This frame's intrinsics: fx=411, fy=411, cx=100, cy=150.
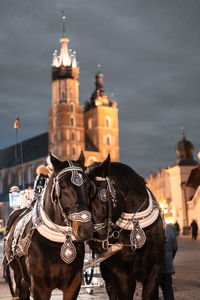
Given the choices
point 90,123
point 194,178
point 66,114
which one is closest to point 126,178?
point 194,178

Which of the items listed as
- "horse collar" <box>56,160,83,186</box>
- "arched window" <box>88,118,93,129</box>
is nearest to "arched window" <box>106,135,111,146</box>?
"arched window" <box>88,118,93,129</box>

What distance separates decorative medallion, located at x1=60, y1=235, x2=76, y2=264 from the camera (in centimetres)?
366

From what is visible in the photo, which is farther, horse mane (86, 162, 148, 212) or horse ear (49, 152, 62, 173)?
horse mane (86, 162, 148, 212)

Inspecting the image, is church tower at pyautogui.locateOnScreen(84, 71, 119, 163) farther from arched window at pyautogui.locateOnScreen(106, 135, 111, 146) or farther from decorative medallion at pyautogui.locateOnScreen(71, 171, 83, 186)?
decorative medallion at pyautogui.locateOnScreen(71, 171, 83, 186)

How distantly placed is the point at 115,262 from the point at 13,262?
162 cm

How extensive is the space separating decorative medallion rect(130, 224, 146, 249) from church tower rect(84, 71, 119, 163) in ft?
274

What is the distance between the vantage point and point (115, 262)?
395 cm

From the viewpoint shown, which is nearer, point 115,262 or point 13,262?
point 115,262

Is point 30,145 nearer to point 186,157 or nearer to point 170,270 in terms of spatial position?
point 186,157

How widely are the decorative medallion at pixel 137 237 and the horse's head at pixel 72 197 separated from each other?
63 cm

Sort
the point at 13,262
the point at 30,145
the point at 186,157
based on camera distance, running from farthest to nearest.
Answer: the point at 30,145, the point at 186,157, the point at 13,262

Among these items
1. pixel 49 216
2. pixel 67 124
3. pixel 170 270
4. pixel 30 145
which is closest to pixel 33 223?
pixel 49 216

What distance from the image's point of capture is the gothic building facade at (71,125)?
85875 mm

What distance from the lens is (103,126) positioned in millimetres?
90812
